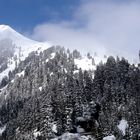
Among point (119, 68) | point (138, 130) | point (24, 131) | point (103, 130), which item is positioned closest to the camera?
point (138, 130)

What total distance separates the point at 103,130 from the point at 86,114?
26.1 m

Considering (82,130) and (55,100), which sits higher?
(55,100)

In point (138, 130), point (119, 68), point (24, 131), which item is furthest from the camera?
point (119, 68)

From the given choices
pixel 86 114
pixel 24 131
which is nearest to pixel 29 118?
pixel 24 131

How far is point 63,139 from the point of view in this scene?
126062 millimetres

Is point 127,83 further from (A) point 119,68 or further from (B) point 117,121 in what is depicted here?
(B) point 117,121

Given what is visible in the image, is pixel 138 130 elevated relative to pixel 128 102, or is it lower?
lower

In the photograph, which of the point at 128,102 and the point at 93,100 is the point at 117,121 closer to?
the point at 128,102

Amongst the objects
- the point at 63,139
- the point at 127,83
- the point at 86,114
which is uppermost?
the point at 127,83

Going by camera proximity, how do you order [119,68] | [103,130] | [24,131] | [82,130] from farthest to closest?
[119,68] < [24,131] < [82,130] < [103,130]

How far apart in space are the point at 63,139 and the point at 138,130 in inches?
1133

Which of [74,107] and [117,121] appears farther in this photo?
[74,107]

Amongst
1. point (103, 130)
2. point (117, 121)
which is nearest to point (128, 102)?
point (117, 121)

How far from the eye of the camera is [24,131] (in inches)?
6560
